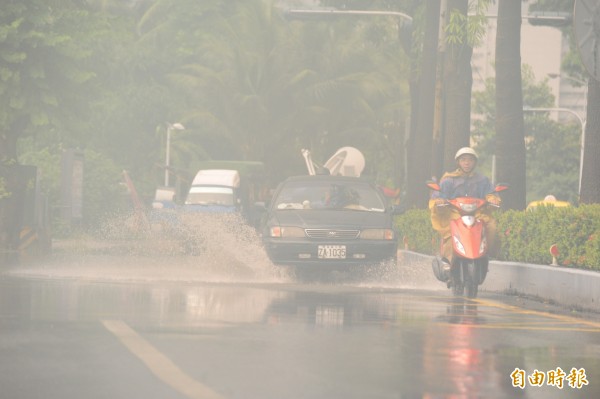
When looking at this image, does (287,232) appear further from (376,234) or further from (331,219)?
(376,234)

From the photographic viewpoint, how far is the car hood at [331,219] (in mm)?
20953

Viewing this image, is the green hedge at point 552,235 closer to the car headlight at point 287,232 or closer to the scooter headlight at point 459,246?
the scooter headlight at point 459,246

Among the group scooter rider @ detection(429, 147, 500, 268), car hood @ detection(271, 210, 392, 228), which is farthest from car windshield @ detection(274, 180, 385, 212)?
scooter rider @ detection(429, 147, 500, 268)

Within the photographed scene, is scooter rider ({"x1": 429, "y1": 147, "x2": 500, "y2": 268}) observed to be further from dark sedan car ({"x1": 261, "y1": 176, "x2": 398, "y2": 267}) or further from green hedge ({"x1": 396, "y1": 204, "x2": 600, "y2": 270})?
dark sedan car ({"x1": 261, "y1": 176, "x2": 398, "y2": 267})

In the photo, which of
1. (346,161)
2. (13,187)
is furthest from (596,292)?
(346,161)

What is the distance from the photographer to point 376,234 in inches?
827

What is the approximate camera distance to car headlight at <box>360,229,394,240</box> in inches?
824

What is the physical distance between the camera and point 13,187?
29312 mm

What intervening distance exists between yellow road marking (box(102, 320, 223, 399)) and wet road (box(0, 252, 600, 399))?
0.01m

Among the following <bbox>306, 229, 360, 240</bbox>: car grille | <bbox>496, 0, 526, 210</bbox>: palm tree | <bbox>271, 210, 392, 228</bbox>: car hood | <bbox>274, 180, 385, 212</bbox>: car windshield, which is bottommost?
<bbox>306, 229, 360, 240</bbox>: car grille

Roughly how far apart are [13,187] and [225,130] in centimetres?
4032

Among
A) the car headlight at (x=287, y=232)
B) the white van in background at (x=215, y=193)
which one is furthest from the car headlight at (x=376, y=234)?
the white van in background at (x=215, y=193)

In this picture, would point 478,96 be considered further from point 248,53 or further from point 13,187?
point 13,187

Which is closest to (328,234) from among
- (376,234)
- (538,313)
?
(376,234)
